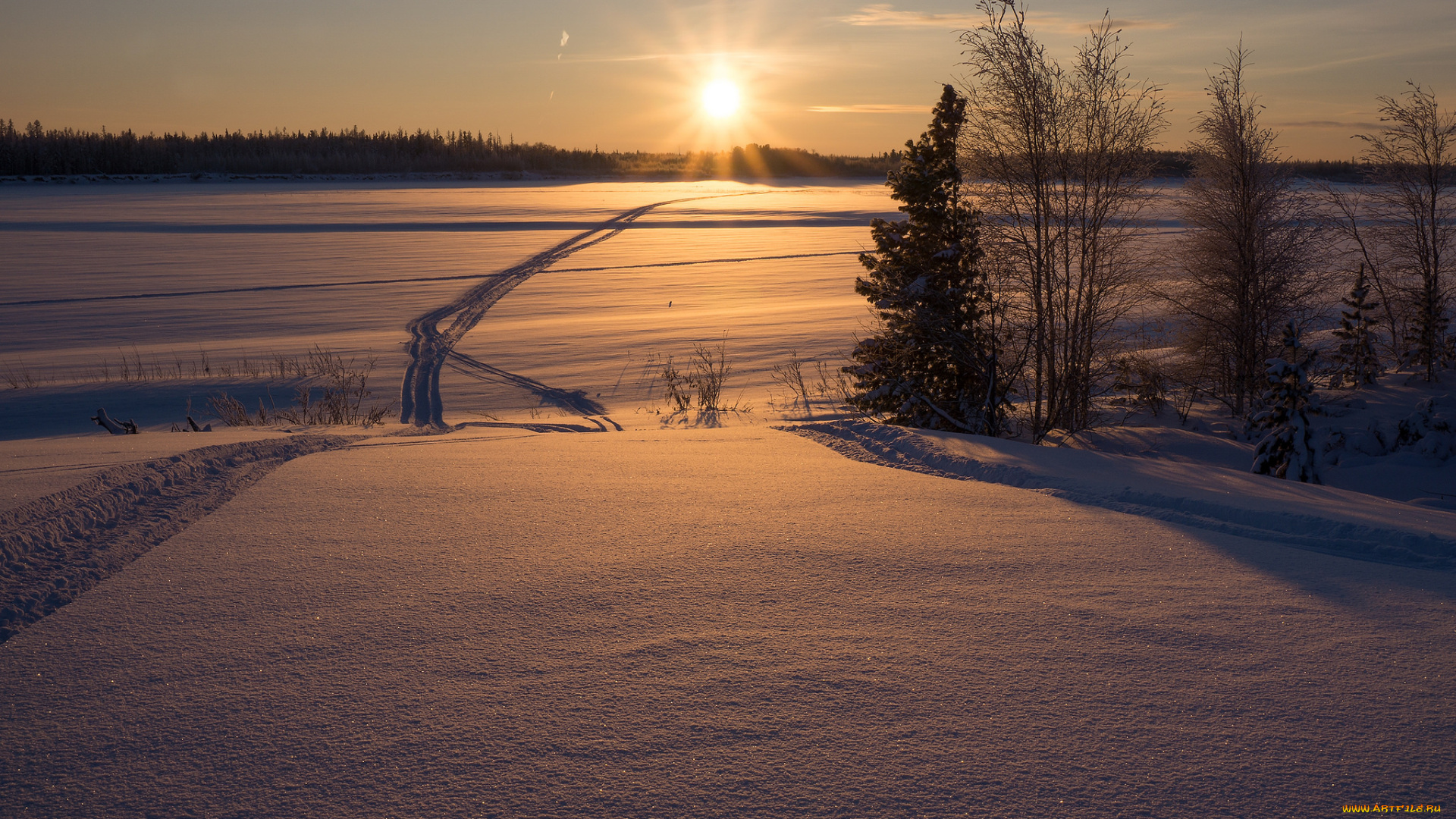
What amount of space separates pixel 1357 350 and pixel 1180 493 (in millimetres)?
16192

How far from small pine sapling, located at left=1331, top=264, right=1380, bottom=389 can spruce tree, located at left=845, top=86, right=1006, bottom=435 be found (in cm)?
1078

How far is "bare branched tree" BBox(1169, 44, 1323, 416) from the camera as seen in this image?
60.7 feet

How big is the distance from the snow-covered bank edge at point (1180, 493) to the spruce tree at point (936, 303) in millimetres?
4452

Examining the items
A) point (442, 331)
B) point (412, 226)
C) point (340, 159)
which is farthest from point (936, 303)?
point (340, 159)

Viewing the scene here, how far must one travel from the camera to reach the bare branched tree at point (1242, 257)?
60.7 ft

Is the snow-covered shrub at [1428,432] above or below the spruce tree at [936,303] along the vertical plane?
below

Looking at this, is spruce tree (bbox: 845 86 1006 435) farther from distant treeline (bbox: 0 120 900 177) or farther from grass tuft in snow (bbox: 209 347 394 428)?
distant treeline (bbox: 0 120 900 177)

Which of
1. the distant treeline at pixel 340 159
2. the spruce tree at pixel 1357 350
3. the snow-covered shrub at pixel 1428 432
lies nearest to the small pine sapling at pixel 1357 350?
the spruce tree at pixel 1357 350

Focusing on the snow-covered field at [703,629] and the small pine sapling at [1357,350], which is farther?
the small pine sapling at [1357,350]

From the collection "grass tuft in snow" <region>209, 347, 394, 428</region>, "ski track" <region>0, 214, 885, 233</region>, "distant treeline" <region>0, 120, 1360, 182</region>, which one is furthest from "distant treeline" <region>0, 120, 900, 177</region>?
"grass tuft in snow" <region>209, 347, 394, 428</region>

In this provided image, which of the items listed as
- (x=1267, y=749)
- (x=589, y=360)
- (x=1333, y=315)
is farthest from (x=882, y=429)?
(x=1333, y=315)

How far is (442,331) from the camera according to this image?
1875 centimetres

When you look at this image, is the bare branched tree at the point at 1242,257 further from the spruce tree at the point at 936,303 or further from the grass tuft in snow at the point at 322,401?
the grass tuft in snow at the point at 322,401

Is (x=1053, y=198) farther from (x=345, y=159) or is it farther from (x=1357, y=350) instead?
(x=345, y=159)
